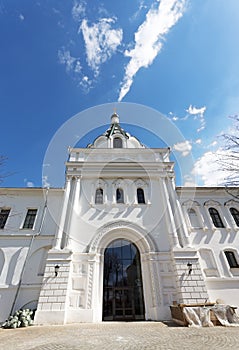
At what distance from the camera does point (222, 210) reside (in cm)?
1569

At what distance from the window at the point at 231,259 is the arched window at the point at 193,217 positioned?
2733 mm

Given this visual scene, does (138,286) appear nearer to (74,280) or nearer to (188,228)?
(74,280)

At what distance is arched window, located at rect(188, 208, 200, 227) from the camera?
1485cm

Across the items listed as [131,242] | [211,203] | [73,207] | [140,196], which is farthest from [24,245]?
[211,203]

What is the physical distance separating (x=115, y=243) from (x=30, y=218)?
7.46m

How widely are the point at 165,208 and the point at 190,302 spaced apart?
19.7ft

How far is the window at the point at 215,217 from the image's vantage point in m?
15.0

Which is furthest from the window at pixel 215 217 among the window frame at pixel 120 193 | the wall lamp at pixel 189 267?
the window frame at pixel 120 193

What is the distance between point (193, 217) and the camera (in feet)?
50.3

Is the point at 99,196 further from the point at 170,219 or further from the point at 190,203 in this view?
the point at 190,203

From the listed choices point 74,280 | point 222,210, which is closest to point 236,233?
point 222,210

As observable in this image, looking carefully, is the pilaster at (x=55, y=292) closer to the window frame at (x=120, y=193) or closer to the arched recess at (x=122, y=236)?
the arched recess at (x=122, y=236)

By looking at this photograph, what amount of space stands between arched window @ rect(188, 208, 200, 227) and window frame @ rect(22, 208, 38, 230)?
42.0ft

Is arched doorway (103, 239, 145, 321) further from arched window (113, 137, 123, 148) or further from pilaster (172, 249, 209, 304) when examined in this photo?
arched window (113, 137, 123, 148)
